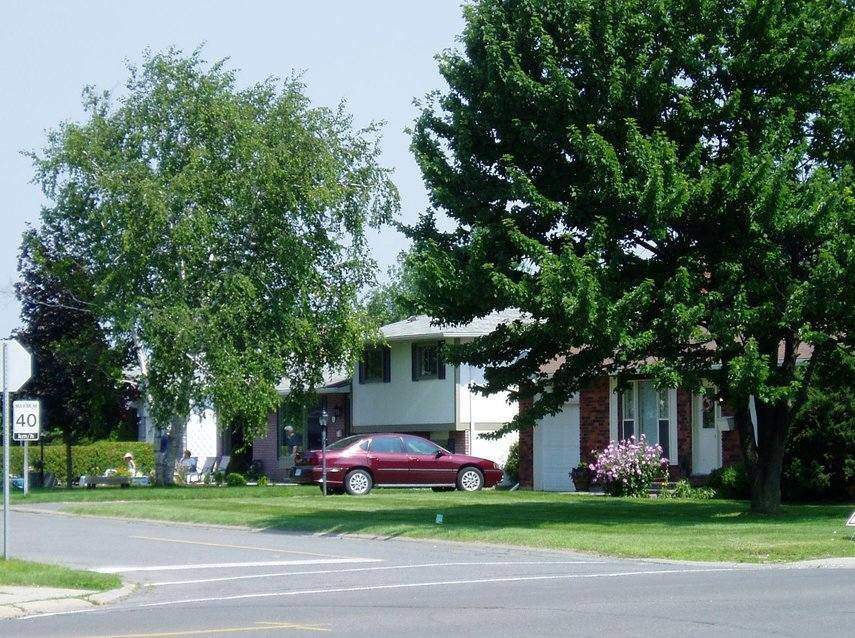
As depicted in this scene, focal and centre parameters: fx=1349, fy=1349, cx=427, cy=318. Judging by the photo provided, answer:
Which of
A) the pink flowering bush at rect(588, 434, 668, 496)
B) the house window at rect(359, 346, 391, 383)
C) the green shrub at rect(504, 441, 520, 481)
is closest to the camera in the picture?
the pink flowering bush at rect(588, 434, 668, 496)

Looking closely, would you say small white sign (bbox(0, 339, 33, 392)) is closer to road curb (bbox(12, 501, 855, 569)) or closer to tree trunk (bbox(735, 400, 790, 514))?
road curb (bbox(12, 501, 855, 569))

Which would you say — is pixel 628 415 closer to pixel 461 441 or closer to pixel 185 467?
pixel 461 441

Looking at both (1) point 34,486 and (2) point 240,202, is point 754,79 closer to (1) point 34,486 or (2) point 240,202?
(2) point 240,202

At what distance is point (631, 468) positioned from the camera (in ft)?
110

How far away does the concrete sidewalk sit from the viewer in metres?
14.0

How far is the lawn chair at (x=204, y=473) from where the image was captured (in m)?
53.3

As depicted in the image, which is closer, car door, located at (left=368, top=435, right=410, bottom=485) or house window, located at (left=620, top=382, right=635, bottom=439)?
house window, located at (left=620, top=382, right=635, bottom=439)

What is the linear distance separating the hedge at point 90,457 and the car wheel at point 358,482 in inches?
755

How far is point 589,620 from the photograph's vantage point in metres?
11.8

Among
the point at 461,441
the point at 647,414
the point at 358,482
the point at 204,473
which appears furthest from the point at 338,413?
the point at 647,414

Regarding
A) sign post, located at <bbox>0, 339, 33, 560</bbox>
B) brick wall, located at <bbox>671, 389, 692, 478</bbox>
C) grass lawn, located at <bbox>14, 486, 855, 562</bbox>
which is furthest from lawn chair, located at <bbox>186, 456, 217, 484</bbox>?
sign post, located at <bbox>0, 339, 33, 560</bbox>

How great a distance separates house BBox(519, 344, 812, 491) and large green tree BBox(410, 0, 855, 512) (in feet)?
27.5

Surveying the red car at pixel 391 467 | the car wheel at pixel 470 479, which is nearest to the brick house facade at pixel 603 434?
the red car at pixel 391 467

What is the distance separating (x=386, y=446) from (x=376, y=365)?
12.1 meters
